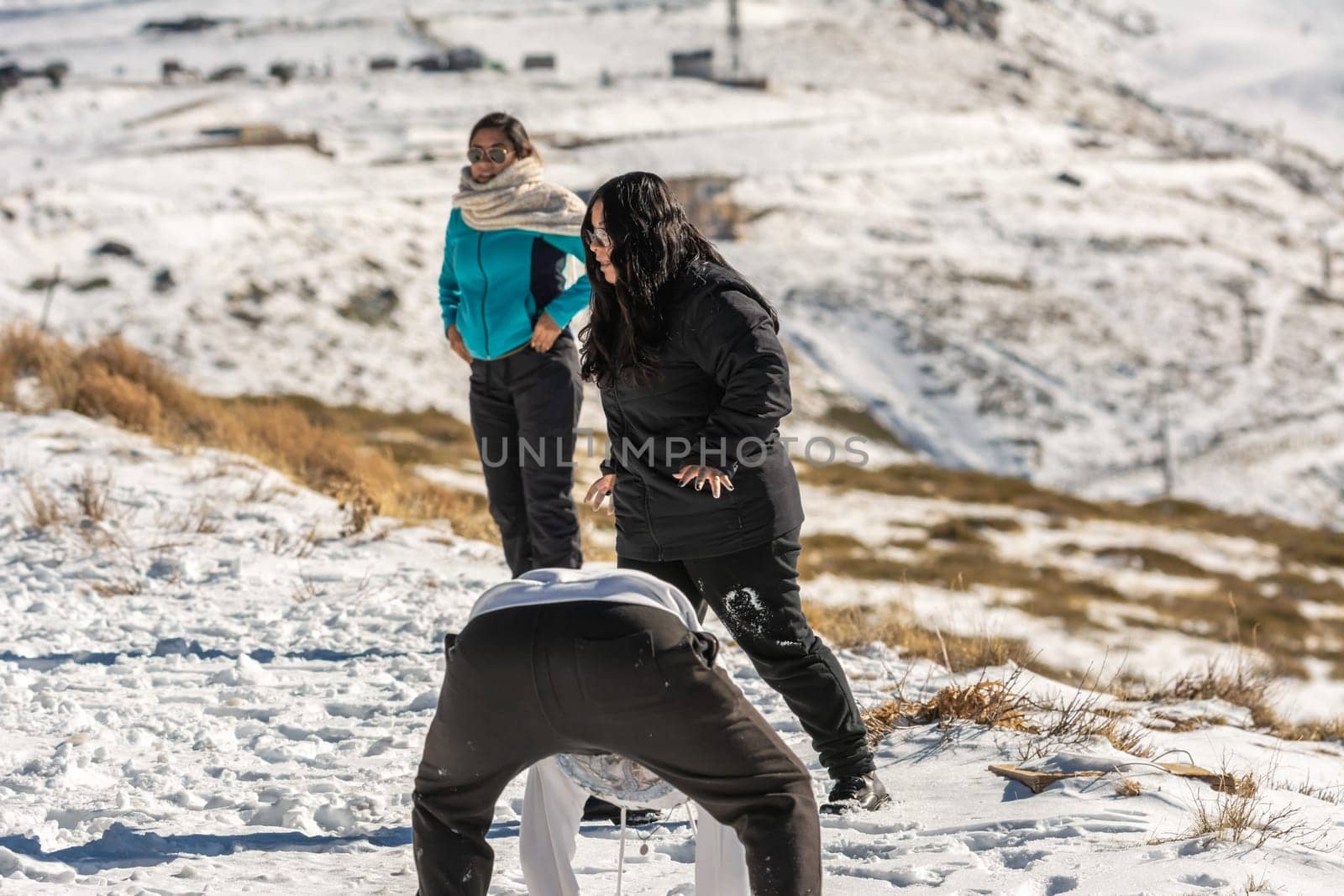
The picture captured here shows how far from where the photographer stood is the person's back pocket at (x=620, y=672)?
79.1 inches

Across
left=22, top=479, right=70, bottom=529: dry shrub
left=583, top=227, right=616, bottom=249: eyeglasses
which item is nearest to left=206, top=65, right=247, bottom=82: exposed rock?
left=22, top=479, right=70, bottom=529: dry shrub

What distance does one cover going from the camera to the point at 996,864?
9.83 feet

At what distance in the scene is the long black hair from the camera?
9.41ft

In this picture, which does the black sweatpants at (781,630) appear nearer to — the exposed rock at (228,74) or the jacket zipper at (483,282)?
the jacket zipper at (483,282)

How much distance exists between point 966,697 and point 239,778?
2.30 metres

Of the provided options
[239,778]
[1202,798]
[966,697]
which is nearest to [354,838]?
[239,778]

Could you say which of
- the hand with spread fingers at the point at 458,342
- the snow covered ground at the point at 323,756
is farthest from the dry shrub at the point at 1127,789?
the hand with spread fingers at the point at 458,342

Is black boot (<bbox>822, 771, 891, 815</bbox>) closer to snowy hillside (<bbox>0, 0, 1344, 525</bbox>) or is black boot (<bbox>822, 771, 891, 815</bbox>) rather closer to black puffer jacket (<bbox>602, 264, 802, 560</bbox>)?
black puffer jacket (<bbox>602, 264, 802, 560</bbox>)

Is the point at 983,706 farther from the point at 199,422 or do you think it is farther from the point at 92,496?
the point at 199,422

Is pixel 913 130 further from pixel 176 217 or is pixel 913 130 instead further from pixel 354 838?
pixel 354 838

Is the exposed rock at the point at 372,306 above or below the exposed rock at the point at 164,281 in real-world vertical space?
below

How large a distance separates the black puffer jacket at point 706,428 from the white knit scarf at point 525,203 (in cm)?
155

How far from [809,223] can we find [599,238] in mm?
44411

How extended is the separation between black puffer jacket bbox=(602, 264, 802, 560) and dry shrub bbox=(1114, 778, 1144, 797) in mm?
1206
